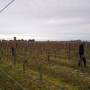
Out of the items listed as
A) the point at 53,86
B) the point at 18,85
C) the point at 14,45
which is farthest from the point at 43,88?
the point at 14,45

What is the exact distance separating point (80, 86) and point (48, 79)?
2.29 metres

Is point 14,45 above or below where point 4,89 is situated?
above

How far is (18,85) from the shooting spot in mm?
10930

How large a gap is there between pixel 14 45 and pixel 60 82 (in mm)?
7551

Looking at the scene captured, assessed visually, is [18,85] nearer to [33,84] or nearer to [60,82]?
[33,84]

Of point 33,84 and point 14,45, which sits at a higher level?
point 14,45

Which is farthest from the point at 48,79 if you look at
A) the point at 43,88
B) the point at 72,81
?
the point at 43,88

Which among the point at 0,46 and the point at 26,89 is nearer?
the point at 26,89

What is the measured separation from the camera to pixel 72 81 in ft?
38.9

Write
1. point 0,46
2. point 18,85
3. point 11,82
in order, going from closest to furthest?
point 18,85
point 11,82
point 0,46

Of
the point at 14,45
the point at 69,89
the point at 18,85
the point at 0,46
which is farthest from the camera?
the point at 0,46

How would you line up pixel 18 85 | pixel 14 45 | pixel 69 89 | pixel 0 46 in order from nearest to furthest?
1. pixel 69 89
2. pixel 18 85
3. pixel 14 45
4. pixel 0 46

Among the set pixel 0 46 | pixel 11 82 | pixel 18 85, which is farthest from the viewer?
pixel 0 46

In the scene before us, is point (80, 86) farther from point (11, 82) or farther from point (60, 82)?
point (11, 82)
